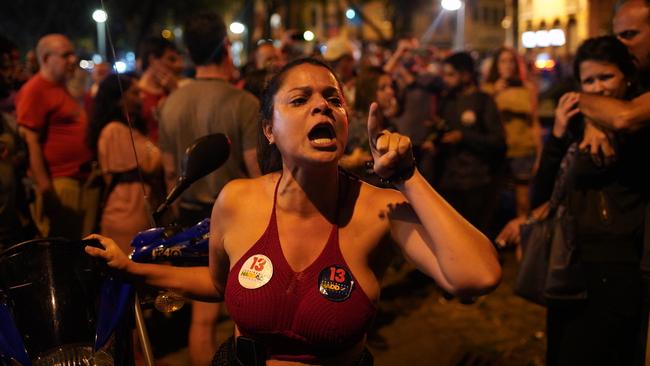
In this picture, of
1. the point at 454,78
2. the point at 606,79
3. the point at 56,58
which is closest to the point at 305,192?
the point at 606,79

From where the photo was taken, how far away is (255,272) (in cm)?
236

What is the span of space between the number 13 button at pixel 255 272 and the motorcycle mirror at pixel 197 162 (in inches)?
21.4

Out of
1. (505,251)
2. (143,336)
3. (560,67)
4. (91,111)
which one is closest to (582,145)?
(143,336)

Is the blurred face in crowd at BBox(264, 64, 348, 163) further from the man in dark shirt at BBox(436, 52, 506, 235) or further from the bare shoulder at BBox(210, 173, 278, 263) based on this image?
the man in dark shirt at BBox(436, 52, 506, 235)

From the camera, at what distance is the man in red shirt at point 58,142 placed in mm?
5277

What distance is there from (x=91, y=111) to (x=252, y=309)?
3323mm

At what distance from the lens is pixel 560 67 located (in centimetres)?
2062

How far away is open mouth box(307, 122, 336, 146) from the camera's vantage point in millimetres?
2308

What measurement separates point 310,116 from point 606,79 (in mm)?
1853

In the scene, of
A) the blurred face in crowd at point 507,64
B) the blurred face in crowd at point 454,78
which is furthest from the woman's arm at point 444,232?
the blurred face in crowd at point 507,64

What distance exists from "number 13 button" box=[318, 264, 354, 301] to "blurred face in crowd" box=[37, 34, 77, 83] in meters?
4.12

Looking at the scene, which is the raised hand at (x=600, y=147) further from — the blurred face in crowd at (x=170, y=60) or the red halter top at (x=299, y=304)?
the blurred face in crowd at (x=170, y=60)

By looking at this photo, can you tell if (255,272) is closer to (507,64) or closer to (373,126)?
(373,126)

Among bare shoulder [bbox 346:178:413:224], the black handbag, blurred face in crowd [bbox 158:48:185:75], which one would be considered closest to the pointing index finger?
bare shoulder [bbox 346:178:413:224]
